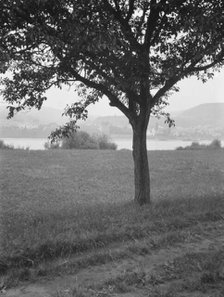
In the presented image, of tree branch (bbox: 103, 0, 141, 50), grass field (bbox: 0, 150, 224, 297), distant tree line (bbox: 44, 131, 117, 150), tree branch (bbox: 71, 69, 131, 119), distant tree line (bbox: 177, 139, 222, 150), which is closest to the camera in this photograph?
grass field (bbox: 0, 150, 224, 297)

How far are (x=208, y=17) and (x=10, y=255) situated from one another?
5989 mm

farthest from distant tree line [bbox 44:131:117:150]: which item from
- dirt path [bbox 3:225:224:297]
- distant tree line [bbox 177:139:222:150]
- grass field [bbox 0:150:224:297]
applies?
dirt path [bbox 3:225:224:297]

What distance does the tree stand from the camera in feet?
25.6

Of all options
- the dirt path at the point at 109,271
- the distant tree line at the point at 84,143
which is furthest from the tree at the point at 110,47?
the distant tree line at the point at 84,143

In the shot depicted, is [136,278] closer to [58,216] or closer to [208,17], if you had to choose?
[58,216]

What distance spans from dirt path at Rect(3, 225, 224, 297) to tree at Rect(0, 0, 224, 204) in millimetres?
4121

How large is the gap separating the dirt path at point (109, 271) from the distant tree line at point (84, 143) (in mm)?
27787

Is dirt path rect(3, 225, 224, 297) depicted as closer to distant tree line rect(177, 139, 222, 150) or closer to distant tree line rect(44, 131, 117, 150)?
distant tree line rect(44, 131, 117, 150)

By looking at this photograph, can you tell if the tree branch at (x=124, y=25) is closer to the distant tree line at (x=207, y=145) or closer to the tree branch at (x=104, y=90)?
the tree branch at (x=104, y=90)

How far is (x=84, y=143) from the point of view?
35750 mm

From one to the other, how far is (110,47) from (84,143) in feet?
92.3

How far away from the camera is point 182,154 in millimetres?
28359

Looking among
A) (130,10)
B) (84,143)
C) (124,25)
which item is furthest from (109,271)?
(84,143)

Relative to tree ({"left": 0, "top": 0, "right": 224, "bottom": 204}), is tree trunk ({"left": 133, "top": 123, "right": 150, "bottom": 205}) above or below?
below
